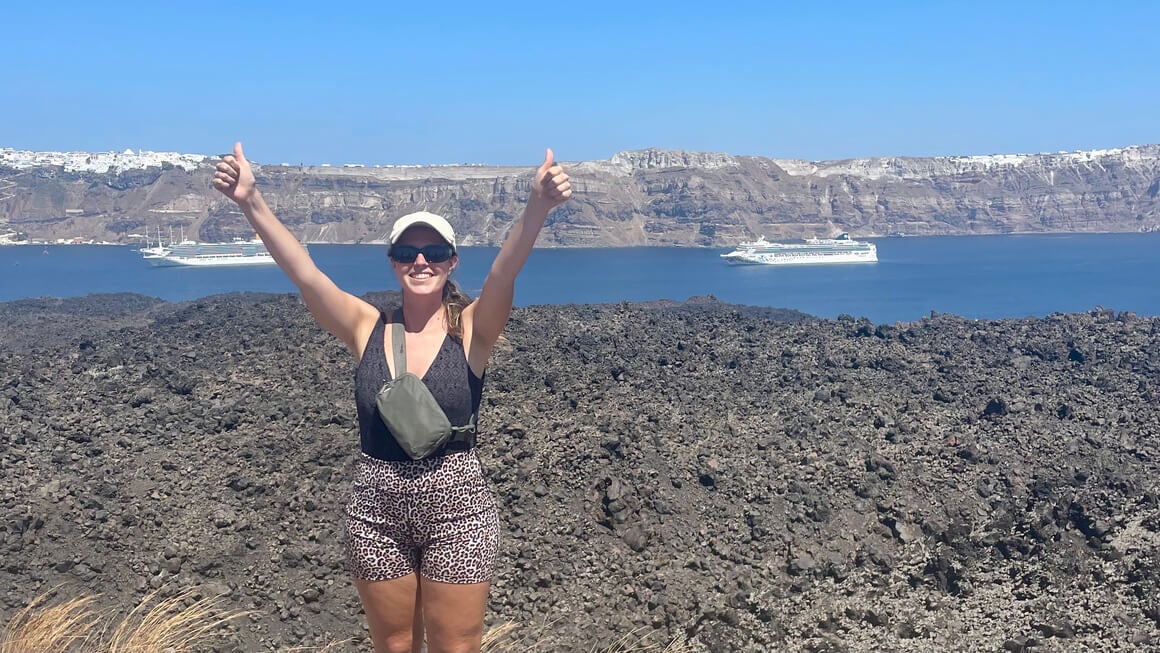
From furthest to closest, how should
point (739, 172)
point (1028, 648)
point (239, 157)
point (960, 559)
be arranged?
1. point (739, 172)
2. point (960, 559)
3. point (1028, 648)
4. point (239, 157)

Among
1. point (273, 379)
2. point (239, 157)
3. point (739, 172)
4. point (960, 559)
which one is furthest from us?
point (739, 172)

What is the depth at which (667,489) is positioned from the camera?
9.38 meters

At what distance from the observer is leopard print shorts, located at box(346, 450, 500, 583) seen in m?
3.22

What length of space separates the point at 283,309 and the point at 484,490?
16132 mm

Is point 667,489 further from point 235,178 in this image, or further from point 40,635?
point 235,178

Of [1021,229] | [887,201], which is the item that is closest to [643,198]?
[887,201]

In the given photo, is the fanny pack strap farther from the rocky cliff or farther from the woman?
the rocky cliff

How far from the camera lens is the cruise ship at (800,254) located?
98.1m

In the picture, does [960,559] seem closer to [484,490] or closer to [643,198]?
[484,490]

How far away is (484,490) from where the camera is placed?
11.0 ft

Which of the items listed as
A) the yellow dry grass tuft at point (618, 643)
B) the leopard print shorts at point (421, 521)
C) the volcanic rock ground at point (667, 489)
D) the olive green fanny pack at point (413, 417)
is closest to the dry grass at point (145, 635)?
the yellow dry grass tuft at point (618, 643)

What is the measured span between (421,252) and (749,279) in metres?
80.2

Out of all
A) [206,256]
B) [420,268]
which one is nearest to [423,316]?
[420,268]

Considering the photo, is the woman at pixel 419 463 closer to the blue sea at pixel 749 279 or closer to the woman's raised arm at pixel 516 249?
the woman's raised arm at pixel 516 249
